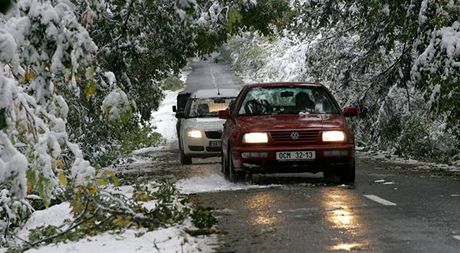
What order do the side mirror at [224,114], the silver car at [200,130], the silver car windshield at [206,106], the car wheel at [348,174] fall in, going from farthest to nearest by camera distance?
the silver car windshield at [206,106], the silver car at [200,130], the side mirror at [224,114], the car wheel at [348,174]

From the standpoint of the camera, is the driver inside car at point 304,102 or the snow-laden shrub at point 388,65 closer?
the driver inside car at point 304,102

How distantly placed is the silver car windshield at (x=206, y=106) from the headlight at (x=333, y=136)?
6142 mm

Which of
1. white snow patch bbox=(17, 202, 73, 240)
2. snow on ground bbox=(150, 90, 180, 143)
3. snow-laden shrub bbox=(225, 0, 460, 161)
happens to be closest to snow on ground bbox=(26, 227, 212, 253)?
white snow patch bbox=(17, 202, 73, 240)

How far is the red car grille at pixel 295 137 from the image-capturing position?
11039 millimetres

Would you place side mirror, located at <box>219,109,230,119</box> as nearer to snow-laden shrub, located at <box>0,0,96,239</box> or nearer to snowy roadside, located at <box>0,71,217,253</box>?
snowy roadside, located at <box>0,71,217,253</box>

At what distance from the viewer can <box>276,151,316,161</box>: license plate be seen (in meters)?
11.0

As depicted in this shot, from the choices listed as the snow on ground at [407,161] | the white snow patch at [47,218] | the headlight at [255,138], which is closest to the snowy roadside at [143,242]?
the white snow patch at [47,218]

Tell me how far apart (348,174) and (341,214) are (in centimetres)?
349

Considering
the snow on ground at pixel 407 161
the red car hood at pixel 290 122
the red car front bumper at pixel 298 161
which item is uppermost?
the red car hood at pixel 290 122

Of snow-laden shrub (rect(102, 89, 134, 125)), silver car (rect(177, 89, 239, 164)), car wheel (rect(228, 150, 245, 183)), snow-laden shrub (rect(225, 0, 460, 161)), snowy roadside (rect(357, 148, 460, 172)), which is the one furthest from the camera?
silver car (rect(177, 89, 239, 164))

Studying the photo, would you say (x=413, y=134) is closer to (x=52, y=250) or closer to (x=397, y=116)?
(x=397, y=116)

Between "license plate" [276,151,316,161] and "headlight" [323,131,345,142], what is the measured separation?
1.03ft

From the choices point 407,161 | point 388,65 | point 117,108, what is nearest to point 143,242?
point 117,108

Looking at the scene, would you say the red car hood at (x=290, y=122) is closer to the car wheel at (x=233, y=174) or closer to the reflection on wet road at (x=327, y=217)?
the car wheel at (x=233, y=174)
